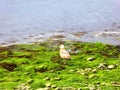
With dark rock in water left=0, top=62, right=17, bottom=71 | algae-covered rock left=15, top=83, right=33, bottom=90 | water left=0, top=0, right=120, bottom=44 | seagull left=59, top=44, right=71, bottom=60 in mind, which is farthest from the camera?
water left=0, top=0, right=120, bottom=44

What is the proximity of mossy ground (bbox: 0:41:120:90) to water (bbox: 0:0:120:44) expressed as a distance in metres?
5.29

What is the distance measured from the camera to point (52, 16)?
1416 inches

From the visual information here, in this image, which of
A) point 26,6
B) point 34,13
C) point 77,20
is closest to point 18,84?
point 77,20

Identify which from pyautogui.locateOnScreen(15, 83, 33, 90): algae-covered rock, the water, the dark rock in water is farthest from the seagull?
the water

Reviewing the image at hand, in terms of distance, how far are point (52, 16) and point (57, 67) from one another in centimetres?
1797

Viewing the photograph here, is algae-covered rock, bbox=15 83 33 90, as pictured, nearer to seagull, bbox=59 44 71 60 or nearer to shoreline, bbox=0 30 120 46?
seagull, bbox=59 44 71 60

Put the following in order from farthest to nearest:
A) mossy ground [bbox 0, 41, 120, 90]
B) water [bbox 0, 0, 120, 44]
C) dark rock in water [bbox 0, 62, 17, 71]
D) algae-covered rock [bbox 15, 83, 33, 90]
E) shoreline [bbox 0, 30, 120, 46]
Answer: water [bbox 0, 0, 120, 44], shoreline [bbox 0, 30, 120, 46], dark rock in water [bbox 0, 62, 17, 71], mossy ground [bbox 0, 41, 120, 90], algae-covered rock [bbox 15, 83, 33, 90]

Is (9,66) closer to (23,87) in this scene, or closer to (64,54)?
(64,54)

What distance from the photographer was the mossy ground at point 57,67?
15.5 m

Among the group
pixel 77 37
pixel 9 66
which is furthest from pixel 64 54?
pixel 77 37

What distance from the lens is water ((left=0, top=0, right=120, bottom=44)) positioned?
3095 cm

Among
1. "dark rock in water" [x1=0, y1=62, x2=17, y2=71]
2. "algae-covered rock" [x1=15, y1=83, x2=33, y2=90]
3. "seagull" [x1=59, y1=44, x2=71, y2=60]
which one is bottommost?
"seagull" [x1=59, y1=44, x2=71, y2=60]

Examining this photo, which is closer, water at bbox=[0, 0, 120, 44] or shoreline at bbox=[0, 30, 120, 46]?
shoreline at bbox=[0, 30, 120, 46]

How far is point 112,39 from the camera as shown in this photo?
27156mm
